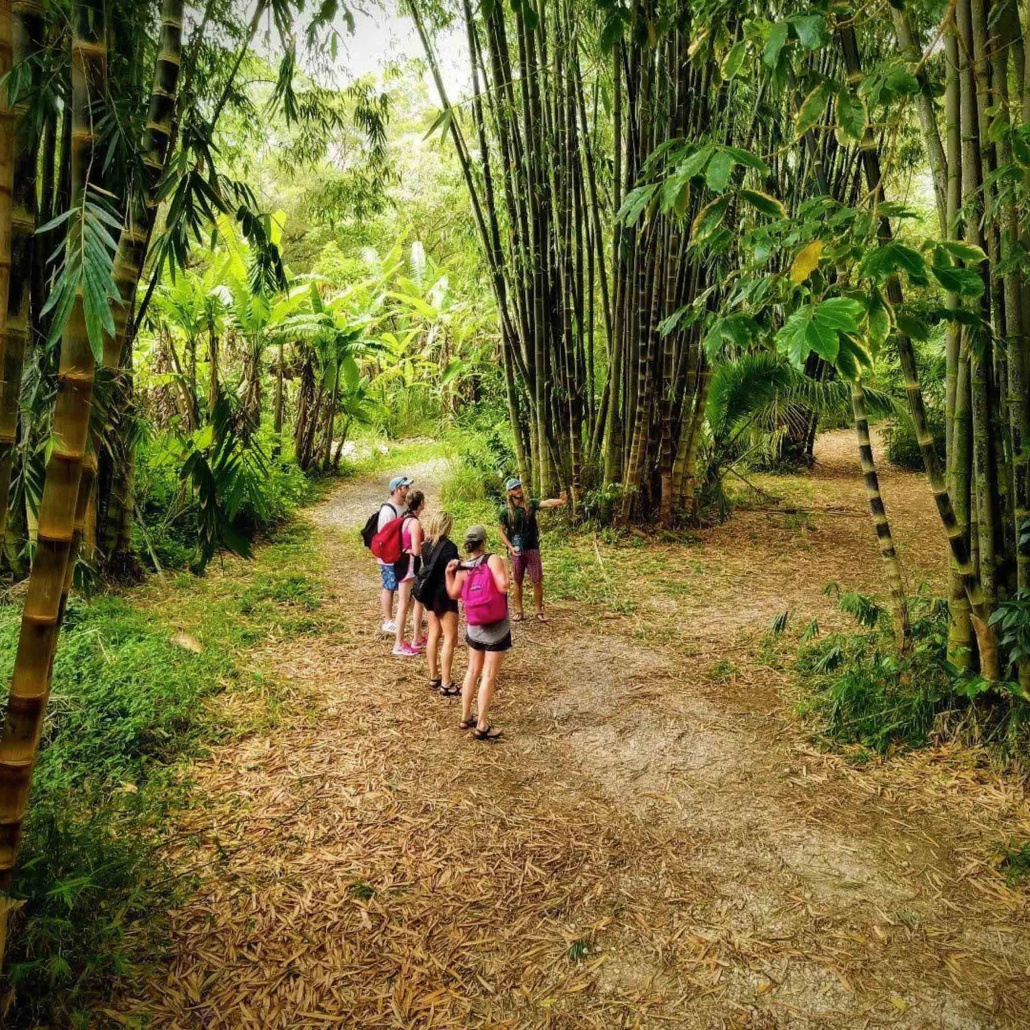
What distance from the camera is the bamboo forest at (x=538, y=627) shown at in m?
1.56

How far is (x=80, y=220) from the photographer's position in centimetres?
119

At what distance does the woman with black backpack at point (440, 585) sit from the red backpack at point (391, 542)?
582 millimetres

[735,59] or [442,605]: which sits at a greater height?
[735,59]

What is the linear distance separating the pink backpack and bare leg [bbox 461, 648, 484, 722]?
0.17 metres

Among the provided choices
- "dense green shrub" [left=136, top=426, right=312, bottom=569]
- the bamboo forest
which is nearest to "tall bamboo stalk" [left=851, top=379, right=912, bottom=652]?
the bamboo forest

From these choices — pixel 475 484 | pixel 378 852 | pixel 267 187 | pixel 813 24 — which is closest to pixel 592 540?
pixel 475 484

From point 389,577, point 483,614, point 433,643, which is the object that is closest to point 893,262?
point 483,614

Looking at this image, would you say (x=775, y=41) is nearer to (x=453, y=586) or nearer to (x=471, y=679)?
(x=453, y=586)

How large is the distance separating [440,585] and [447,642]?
33 centimetres

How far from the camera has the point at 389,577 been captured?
433 centimetres

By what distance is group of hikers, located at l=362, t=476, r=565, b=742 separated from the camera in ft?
10.3

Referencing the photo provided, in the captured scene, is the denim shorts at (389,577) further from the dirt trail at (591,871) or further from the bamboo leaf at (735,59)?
the bamboo leaf at (735,59)

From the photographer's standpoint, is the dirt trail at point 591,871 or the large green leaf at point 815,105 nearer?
the large green leaf at point 815,105

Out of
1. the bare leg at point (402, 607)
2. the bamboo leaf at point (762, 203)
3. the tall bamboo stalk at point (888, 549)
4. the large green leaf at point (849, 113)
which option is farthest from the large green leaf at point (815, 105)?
the bare leg at point (402, 607)
